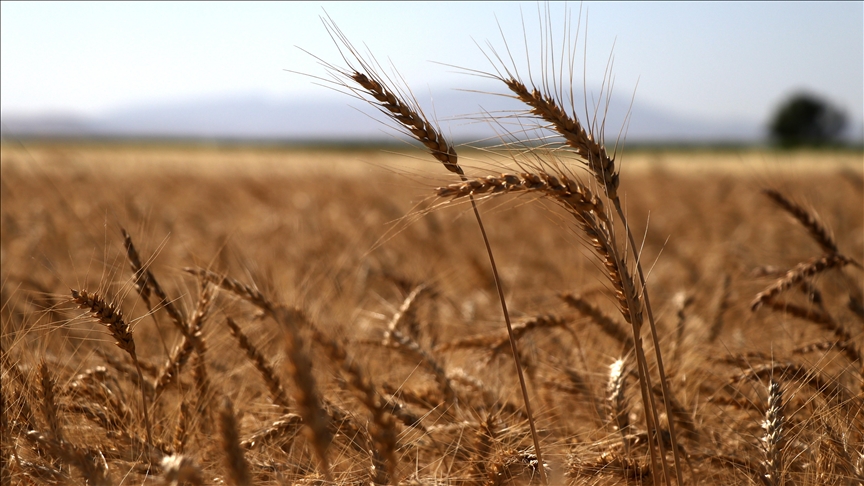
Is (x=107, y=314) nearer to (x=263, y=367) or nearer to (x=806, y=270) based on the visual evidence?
(x=263, y=367)

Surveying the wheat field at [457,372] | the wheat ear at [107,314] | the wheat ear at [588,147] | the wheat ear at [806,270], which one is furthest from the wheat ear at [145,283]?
the wheat ear at [806,270]

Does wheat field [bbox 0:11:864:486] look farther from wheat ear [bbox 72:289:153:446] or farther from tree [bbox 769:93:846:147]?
tree [bbox 769:93:846:147]

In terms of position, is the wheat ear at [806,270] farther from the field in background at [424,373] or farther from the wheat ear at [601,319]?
the wheat ear at [601,319]

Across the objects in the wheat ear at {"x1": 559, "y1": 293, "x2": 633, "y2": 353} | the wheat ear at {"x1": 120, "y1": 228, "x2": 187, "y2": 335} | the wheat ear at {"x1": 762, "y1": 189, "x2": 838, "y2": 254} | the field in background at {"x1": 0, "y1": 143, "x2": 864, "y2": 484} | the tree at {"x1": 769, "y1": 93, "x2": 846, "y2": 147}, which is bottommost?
the field in background at {"x1": 0, "y1": 143, "x2": 864, "y2": 484}

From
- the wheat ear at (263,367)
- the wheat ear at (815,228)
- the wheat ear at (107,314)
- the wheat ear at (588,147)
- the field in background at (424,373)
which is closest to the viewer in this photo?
the wheat ear at (588,147)

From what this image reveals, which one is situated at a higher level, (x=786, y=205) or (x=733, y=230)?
(x=786, y=205)

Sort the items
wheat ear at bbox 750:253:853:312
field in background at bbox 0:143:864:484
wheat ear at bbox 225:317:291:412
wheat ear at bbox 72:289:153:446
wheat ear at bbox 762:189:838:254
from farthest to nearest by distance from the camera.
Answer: wheat ear at bbox 762:189:838:254, wheat ear at bbox 750:253:853:312, wheat ear at bbox 225:317:291:412, field in background at bbox 0:143:864:484, wheat ear at bbox 72:289:153:446

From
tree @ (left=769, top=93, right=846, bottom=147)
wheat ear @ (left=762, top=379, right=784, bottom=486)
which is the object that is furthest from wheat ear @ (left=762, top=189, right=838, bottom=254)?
tree @ (left=769, top=93, right=846, bottom=147)

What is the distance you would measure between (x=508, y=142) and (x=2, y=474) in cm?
114

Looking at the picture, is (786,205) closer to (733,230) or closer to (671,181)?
(733,230)

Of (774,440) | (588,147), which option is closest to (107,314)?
(588,147)

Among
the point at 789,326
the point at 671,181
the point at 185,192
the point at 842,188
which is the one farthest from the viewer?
the point at 671,181

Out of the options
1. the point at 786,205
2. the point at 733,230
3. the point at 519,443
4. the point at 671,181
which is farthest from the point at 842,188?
the point at 519,443

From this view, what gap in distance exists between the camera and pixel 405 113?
1.22 meters
